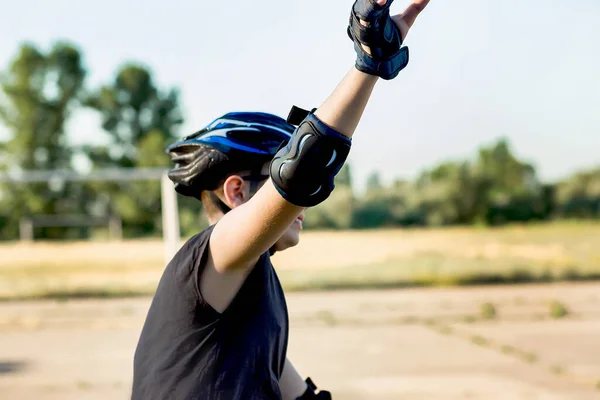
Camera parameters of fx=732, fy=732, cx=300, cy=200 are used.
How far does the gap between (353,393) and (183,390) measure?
4.15 m

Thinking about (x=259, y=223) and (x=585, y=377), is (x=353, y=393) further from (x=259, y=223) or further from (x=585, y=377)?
(x=259, y=223)

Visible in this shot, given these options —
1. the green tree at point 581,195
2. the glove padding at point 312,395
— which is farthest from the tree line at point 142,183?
the glove padding at point 312,395

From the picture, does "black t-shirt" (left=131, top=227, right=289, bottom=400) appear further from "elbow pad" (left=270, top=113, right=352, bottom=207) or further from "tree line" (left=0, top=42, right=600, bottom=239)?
"tree line" (left=0, top=42, right=600, bottom=239)

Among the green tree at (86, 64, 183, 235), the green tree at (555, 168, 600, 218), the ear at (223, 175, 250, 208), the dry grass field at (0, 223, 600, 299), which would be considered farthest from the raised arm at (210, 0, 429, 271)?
the green tree at (86, 64, 183, 235)

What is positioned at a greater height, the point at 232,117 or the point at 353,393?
the point at 232,117

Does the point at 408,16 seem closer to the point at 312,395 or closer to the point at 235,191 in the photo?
the point at 235,191

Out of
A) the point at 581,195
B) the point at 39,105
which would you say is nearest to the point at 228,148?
the point at 581,195

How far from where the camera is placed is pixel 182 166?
1.73 metres

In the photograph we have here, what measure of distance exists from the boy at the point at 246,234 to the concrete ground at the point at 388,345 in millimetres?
3963

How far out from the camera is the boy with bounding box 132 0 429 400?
3.93 ft

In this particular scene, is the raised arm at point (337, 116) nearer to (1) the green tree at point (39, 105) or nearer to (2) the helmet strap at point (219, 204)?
(2) the helmet strap at point (219, 204)

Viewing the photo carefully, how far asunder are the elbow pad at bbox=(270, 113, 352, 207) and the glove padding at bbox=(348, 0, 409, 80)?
13 centimetres

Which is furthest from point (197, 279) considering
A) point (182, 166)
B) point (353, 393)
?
point (353, 393)

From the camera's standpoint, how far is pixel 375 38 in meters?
1.17
